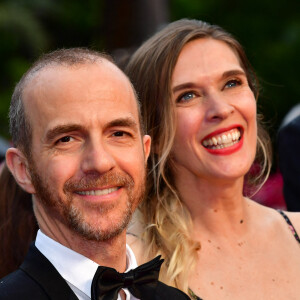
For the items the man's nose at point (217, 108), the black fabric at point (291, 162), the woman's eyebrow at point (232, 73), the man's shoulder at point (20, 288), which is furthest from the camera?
the black fabric at point (291, 162)

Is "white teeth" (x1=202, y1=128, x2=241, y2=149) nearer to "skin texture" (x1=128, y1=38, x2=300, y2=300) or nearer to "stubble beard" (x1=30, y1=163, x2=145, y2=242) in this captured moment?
"skin texture" (x1=128, y1=38, x2=300, y2=300)

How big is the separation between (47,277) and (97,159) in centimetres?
49

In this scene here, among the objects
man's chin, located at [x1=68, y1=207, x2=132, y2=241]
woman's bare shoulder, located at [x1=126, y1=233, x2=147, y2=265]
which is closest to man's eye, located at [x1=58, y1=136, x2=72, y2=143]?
man's chin, located at [x1=68, y1=207, x2=132, y2=241]

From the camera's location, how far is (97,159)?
2.46 m

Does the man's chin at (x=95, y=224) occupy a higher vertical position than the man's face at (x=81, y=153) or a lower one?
lower

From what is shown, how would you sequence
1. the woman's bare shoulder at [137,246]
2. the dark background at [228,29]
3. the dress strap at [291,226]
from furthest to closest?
the dark background at [228,29]
the dress strap at [291,226]
the woman's bare shoulder at [137,246]

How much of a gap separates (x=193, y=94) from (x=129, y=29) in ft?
16.5

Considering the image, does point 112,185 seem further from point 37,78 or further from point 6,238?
point 6,238

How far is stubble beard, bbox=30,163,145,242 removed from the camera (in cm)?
251

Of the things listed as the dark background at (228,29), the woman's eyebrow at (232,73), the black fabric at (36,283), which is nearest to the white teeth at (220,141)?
the woman's eyebrow at (232,73)

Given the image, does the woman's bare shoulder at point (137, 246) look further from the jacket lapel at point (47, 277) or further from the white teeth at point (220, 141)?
the jacket lapel at point (47, 277)

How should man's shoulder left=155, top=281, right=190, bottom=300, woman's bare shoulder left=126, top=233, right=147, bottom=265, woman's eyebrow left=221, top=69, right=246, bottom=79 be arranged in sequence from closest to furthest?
man's shoulder left=155, top=281, right=190, bottom=300 → woman's bare shoulder left=126, top=233, right=147, bottom=265 → woman's eyebrow left=221, top=69, right=246, bottom=79

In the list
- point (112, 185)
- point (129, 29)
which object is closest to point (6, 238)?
point (112, 185)

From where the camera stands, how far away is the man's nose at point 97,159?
2.46m
